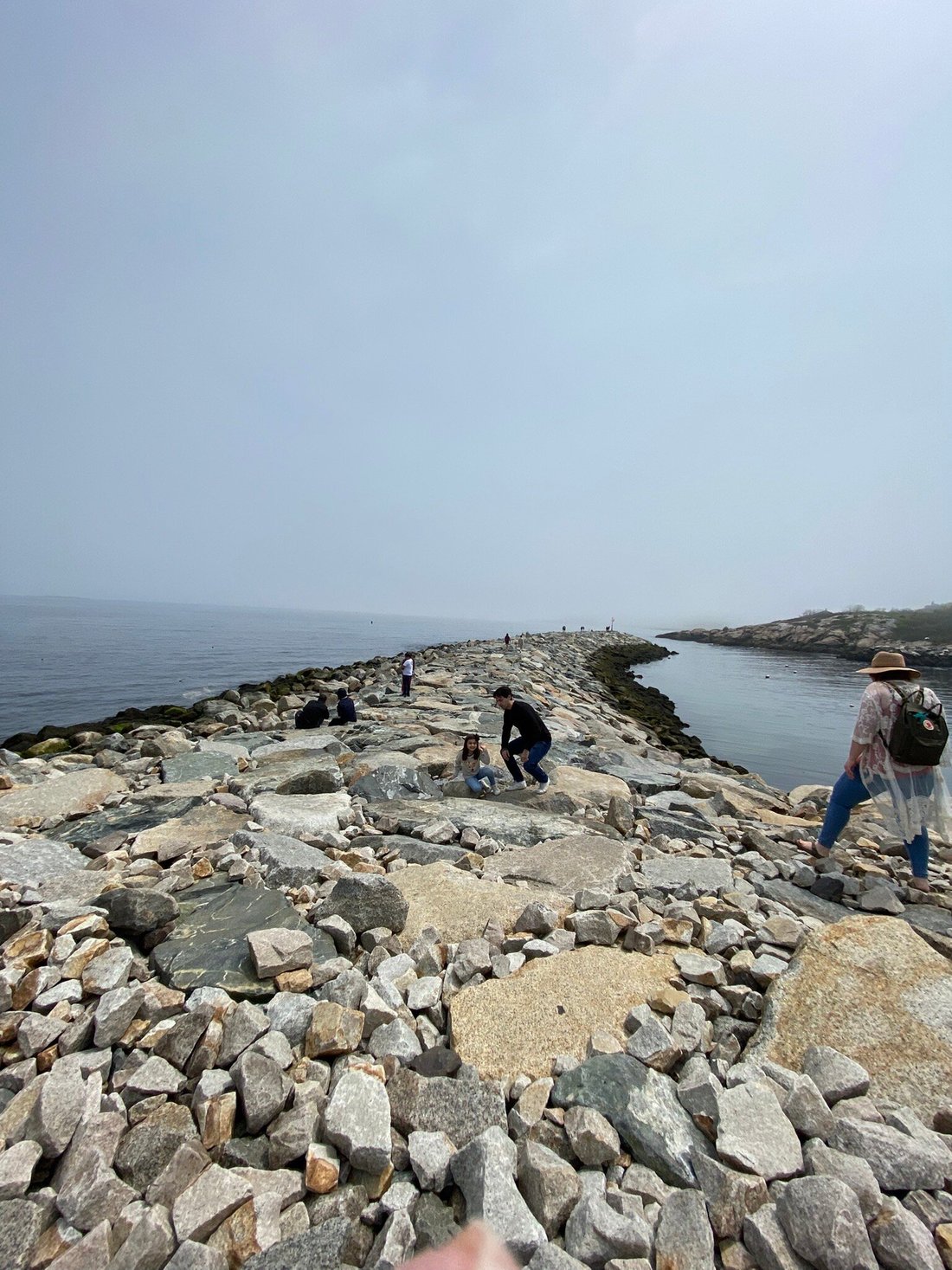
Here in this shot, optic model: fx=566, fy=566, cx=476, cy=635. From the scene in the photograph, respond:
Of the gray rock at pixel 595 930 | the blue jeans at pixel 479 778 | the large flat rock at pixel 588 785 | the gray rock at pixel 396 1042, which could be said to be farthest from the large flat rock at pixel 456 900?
the large flat rock at pixel 588 785

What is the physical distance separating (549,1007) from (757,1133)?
102cm

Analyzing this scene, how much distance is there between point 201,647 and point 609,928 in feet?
153

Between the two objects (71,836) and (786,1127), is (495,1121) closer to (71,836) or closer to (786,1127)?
(786,1127)

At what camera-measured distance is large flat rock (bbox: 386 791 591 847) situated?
5.54 m

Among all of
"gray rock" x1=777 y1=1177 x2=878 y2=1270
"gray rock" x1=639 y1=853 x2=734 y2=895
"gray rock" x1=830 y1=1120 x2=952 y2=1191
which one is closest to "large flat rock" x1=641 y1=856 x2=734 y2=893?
"gray rock" x1=639 y1=853 x2=734 y2=895

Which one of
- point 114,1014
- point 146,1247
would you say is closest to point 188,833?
point 114,1014

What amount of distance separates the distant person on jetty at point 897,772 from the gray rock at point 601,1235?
14.5 feet

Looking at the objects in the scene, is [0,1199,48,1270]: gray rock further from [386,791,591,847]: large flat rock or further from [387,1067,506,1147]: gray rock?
[386,791,591,847]: large flat rock

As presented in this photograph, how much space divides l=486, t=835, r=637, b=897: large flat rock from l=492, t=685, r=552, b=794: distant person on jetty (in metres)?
2.06

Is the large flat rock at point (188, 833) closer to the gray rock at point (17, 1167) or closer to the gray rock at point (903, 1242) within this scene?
the gray rock at point (17, 1167)

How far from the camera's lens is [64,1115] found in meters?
2.14

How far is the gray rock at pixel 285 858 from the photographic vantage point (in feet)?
13.5

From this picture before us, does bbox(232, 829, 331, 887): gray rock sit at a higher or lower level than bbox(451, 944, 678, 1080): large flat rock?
higher

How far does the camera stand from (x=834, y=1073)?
248 cm
